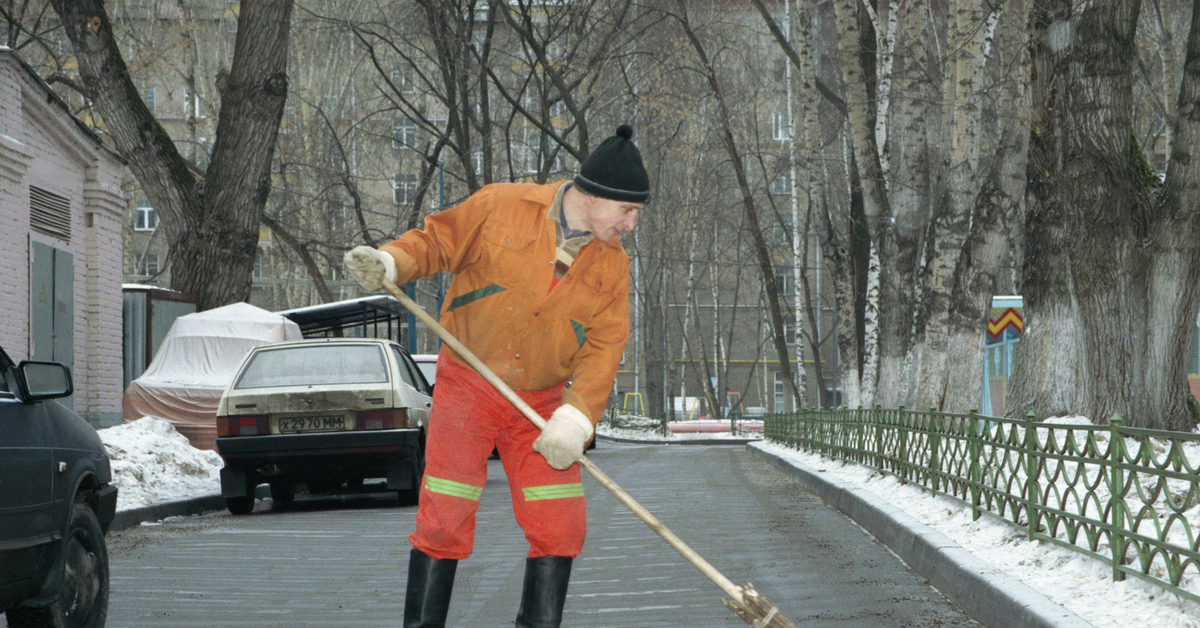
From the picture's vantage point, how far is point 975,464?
8.02 m

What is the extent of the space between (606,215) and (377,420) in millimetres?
7522

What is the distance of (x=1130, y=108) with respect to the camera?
11.0 metres

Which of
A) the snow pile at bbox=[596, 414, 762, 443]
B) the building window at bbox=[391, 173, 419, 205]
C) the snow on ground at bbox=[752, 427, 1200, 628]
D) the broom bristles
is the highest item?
the building window at bbox=[391, 173, 419, 205]

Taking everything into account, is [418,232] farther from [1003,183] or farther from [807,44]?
[807,44]

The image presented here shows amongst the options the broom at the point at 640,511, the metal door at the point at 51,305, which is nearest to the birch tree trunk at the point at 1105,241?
the broom at the point at 640,511

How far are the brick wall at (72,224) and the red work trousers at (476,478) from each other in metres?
12.0

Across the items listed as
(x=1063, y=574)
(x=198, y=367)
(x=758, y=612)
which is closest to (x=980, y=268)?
(x=1063, y=574)

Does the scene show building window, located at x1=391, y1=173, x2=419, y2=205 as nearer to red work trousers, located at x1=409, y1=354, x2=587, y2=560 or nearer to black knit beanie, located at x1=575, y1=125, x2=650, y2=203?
black knit beanie, located at x1=575, y1=125, x2=650, y2=203

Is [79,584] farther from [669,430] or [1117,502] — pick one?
[669,430]

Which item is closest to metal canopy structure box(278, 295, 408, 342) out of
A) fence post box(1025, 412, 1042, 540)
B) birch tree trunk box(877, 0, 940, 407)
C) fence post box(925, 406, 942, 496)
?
birch tree trunk box(877, 0, 940, 407)

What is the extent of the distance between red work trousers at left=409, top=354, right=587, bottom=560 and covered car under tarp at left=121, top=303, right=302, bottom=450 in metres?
11.5

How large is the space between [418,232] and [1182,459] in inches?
118

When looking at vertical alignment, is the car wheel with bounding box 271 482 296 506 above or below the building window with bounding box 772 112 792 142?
below

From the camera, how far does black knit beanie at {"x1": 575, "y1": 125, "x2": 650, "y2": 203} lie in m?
4.28
